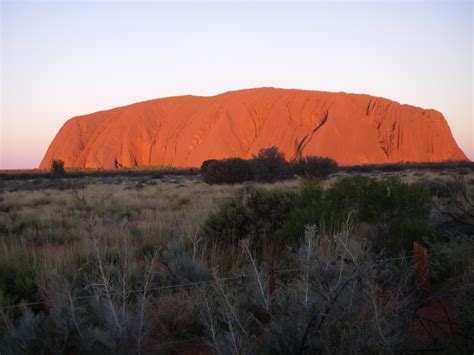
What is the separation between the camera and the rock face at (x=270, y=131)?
Answer: 2699 inches

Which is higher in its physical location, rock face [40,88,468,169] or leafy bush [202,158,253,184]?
rock face [40,88,468,169]

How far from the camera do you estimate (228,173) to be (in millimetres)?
29344

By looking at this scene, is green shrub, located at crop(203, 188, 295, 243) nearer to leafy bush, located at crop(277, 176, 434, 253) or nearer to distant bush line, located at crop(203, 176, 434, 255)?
distant bush line, located at crop(203, 176, 434, 255)

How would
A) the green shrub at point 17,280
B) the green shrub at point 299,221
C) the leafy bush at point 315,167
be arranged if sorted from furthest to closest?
1. the leafy bush at point 315,167
2. the green shrub at point 299,221
3. the green shrub at point 17,280

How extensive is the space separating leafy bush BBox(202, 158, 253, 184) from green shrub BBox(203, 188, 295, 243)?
20.1 meters

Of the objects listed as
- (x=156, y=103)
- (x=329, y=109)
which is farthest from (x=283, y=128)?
(x=156, y=103)

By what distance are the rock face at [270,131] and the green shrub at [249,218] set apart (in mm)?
57593

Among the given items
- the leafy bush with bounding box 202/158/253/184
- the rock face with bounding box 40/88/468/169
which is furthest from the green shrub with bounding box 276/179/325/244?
the rock face with bounding box 40/88/468/169

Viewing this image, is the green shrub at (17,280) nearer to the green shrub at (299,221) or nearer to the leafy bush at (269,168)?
the green shrub at (299,221)

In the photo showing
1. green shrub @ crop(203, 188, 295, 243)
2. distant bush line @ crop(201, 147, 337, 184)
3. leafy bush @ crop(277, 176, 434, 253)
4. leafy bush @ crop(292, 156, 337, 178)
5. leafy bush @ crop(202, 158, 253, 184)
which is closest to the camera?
leafy bush @ crop(277, 176, 434, 253)

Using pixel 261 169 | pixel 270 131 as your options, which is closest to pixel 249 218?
pixel 261 169

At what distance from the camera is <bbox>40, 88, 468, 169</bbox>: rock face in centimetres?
6856

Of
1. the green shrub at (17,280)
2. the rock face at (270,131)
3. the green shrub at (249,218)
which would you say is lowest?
the green shrub at (17,280)

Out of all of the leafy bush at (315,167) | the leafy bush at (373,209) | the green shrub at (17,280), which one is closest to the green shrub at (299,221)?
the leafy bush at (373,209)
